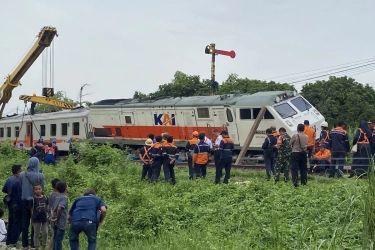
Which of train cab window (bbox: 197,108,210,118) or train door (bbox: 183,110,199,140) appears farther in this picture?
train door (bbox: 183,110,199,140)

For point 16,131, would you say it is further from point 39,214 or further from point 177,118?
point 39,214

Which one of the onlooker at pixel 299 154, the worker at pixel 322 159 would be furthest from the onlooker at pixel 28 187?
→ the worker at pixel 322 159

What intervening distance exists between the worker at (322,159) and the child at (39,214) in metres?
8.93

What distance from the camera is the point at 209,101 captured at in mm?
24969

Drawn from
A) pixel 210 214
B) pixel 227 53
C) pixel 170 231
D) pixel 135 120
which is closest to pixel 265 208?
pixel 210 214

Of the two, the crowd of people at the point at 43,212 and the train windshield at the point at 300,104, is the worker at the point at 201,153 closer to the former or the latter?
the crowd of people at the point at 43,212

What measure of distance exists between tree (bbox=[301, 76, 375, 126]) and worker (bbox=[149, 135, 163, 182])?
78.3 feet

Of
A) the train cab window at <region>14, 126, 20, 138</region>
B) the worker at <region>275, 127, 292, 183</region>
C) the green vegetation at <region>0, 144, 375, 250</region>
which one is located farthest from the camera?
the train cab window at <region>14, 126, 20, 138</region>

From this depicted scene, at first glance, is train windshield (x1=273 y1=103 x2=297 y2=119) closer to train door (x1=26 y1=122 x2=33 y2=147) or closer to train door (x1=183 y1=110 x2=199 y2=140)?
train door (x1=183 y1=110 x2=199 y2=140)

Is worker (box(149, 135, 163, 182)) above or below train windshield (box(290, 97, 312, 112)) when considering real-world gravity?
below

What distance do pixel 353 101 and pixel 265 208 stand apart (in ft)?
99.8

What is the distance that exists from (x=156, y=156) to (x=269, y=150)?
341 cm

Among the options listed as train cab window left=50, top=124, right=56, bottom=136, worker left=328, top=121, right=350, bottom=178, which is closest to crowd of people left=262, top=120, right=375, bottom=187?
worker left=328, top=121, right=350, bottom=178

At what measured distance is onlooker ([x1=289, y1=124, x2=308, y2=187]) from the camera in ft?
47.1
